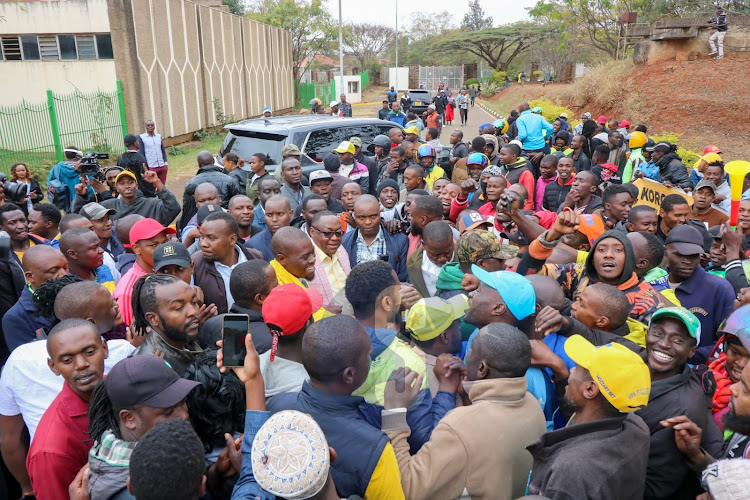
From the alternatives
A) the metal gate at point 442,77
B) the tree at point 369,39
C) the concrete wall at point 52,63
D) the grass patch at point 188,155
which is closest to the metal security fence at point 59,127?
the concrete wall at point 52,63

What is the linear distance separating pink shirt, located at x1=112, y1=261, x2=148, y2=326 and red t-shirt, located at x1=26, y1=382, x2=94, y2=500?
1147 millimetres

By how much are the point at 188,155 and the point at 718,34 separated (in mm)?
18981

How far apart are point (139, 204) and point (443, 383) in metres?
4.87

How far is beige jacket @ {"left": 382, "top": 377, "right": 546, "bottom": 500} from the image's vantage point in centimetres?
210

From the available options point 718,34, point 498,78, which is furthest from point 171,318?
point 498,78

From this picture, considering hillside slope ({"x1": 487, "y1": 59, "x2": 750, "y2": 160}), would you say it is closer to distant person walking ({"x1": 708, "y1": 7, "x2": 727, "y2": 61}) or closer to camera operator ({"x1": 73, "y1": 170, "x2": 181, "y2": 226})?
distant person walking ({"x1": 708, "y1": 7, "x2": 727, "y2": 61})

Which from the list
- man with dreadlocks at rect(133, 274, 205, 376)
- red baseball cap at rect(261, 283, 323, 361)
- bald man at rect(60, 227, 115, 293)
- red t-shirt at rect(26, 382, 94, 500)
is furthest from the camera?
bald man at rect(60, 227, 115, 293)

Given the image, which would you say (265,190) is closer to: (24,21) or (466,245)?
(466,245)

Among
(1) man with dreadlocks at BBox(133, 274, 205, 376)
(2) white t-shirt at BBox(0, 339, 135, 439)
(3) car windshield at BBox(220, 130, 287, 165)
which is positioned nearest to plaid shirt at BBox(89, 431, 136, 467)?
(1) man with dreadlocks at BBox(133, 274, 205, 376)

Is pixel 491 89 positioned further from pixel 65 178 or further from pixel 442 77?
pixel 65 178

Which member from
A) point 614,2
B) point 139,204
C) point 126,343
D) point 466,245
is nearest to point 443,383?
point 466,245

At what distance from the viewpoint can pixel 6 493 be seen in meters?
3.23

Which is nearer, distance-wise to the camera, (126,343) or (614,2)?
(126,343)

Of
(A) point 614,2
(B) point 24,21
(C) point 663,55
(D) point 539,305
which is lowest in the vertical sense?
(D) point 539,305
